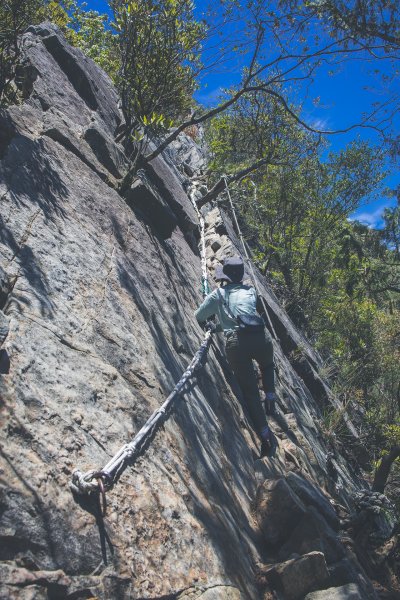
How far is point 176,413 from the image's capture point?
433 centimetres

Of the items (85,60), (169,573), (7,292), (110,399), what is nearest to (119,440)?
(110,399)

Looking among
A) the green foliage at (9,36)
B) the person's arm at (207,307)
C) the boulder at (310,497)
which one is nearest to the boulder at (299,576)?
the boulder at (310,497)

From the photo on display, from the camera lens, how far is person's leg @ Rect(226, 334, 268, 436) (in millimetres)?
6082

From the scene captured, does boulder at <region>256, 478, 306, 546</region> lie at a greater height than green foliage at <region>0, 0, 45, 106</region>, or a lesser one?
lesser

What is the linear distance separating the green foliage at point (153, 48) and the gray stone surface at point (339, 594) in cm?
656

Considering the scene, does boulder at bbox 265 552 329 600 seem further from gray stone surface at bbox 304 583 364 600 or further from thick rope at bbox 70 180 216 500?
thick rope at bbox 70 180 216 500

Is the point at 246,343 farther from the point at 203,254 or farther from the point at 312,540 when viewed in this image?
the point at 203,254

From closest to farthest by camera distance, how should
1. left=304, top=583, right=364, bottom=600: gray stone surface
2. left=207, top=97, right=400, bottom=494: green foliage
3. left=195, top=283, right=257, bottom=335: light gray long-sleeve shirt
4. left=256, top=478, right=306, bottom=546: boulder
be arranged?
left=304, top=583, right=364, bottom=600: gray stone surface → left=256, top=478, right=306, bottom=546: boulder → left=195, top=283, right=257, bottom=335: light gray long-sleeve shirt → left=207, top=97, right=400, bottom=494: green foliage

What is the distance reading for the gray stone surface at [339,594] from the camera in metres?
3.56

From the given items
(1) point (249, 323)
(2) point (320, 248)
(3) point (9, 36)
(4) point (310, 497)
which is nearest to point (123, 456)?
(4) point (310, 497)

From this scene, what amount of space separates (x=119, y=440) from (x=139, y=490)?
38 cm

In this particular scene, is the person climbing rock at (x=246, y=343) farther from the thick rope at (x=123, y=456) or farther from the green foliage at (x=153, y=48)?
the green foliage at (x=153, y=48)

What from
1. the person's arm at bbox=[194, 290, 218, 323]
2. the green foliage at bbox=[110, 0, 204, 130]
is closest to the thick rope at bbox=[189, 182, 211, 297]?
the person's arm at bbox=[194, 290, 218, 323]

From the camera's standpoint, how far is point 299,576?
149 inches
